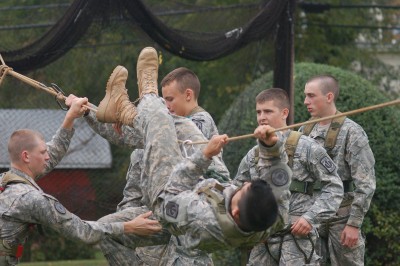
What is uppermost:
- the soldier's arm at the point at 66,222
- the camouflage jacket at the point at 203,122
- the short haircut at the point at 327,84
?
the short haircut at the point at 327,84

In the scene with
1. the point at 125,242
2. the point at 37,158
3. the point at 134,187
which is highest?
the point at 37,158

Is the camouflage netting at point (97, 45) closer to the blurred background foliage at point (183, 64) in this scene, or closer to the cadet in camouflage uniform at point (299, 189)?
the blurred background foliage at point (183, 64)

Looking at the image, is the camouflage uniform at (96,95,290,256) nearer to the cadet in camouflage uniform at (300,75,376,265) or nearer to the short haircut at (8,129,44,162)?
the short haircut at (8,129,44,162)

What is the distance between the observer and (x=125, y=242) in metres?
9.66

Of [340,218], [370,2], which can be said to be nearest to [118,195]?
[340,218]

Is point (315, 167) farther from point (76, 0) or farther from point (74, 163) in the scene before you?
point (74, 163)

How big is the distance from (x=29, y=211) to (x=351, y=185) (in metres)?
3.37

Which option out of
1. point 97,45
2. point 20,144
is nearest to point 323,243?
point 20,144

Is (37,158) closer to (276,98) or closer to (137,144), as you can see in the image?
(137,144)

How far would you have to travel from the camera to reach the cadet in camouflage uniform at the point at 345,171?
10.3 m

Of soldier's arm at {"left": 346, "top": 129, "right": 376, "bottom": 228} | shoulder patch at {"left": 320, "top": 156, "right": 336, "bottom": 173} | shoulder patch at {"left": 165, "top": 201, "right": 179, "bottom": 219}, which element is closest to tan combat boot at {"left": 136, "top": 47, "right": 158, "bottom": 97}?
shoulder patch at {"left": 165, "top": 201, "right": 179, "bottom": 219}

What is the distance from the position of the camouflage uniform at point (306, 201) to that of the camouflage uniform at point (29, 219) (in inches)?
60.1

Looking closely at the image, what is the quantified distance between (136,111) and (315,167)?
1794 mm

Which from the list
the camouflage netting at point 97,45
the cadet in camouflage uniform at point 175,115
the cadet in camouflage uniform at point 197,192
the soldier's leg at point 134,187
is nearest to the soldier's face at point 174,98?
the cadet in camouflage uniform at point 175,115
